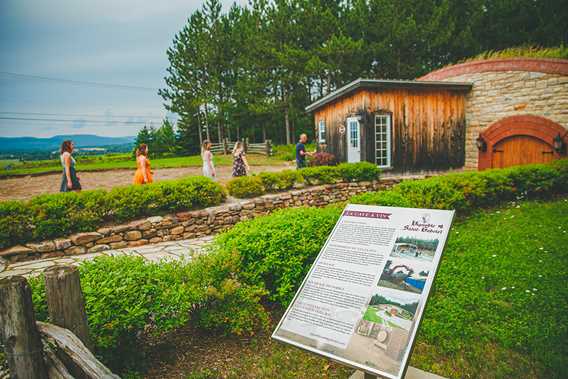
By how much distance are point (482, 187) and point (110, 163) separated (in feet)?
101

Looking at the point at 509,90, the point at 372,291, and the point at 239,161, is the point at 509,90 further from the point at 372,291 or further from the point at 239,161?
the point at 372,291

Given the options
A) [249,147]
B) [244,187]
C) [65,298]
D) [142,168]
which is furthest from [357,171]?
[249,147]

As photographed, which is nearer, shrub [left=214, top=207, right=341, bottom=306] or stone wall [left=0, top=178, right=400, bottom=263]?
shrub [left=214, top=207, right=341, bottom=306]

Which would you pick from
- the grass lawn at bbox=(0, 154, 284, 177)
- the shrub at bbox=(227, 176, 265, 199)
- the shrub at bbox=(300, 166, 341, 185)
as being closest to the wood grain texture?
the shrub at bbox=(227, 176, 265, 199)

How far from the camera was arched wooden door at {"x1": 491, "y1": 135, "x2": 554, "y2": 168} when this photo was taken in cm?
Result: 1224

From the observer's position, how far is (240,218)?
9.00 metres

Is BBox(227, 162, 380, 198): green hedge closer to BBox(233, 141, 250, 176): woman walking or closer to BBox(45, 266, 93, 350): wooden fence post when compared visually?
BBox(233, 141, 250, 176): woman walking

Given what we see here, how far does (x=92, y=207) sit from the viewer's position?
725cm

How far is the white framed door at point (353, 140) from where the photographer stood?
45.5ft

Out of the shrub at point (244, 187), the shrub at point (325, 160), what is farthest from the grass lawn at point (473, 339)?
the shrub at point (325, 160)

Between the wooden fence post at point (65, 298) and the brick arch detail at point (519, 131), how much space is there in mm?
14904

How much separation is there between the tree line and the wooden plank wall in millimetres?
14805

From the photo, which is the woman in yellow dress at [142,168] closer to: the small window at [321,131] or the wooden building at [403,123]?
the wooden building at [403,123]

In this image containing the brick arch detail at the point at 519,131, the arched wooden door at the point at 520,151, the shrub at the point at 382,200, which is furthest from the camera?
the arched wooden door at the point at 520,151
